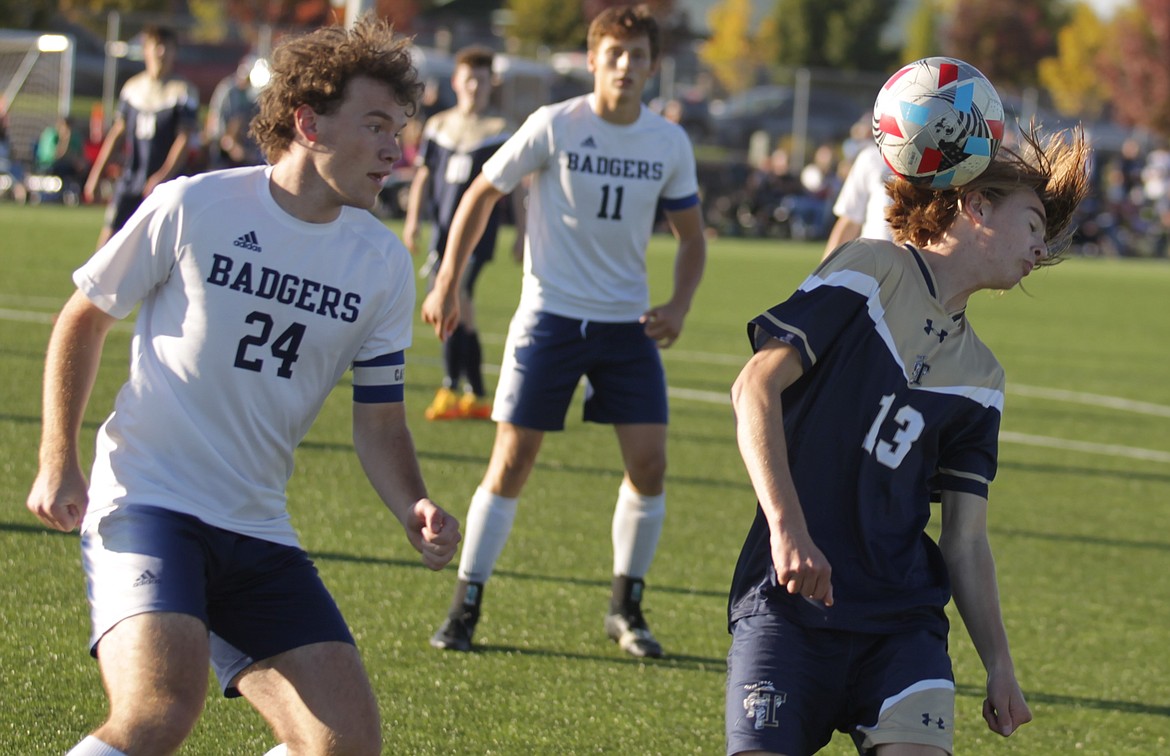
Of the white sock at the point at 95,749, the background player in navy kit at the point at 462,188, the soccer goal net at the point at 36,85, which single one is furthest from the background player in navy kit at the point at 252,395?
the soccer goal net at the point at 36,85

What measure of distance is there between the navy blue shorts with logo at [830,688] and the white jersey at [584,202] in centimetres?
282

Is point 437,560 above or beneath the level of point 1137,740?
above

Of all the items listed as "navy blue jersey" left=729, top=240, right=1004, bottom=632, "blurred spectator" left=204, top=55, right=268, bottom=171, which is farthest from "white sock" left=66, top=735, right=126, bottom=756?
"blurred spectator" left=204, top=55, right=268, bottom=171

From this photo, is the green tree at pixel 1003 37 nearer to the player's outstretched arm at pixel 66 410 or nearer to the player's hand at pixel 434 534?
the player's hand at pixel 434 534

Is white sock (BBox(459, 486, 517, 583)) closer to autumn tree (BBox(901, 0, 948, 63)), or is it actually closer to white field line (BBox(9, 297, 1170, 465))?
white field line (BBox(9, 297, 1170, 465))

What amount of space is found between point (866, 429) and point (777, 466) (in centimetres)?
33

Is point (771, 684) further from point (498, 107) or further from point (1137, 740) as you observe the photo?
point (498, 107)

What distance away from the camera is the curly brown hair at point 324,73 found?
12.2 feet

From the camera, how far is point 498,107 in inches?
1470

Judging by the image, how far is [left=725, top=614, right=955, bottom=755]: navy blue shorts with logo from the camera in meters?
3.40

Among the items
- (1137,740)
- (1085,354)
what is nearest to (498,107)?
(1085,354)

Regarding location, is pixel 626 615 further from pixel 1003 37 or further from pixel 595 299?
pixel 1003 37

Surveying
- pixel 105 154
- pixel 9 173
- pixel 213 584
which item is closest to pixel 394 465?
pixel 213 584

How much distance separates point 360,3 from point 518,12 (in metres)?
47.1
